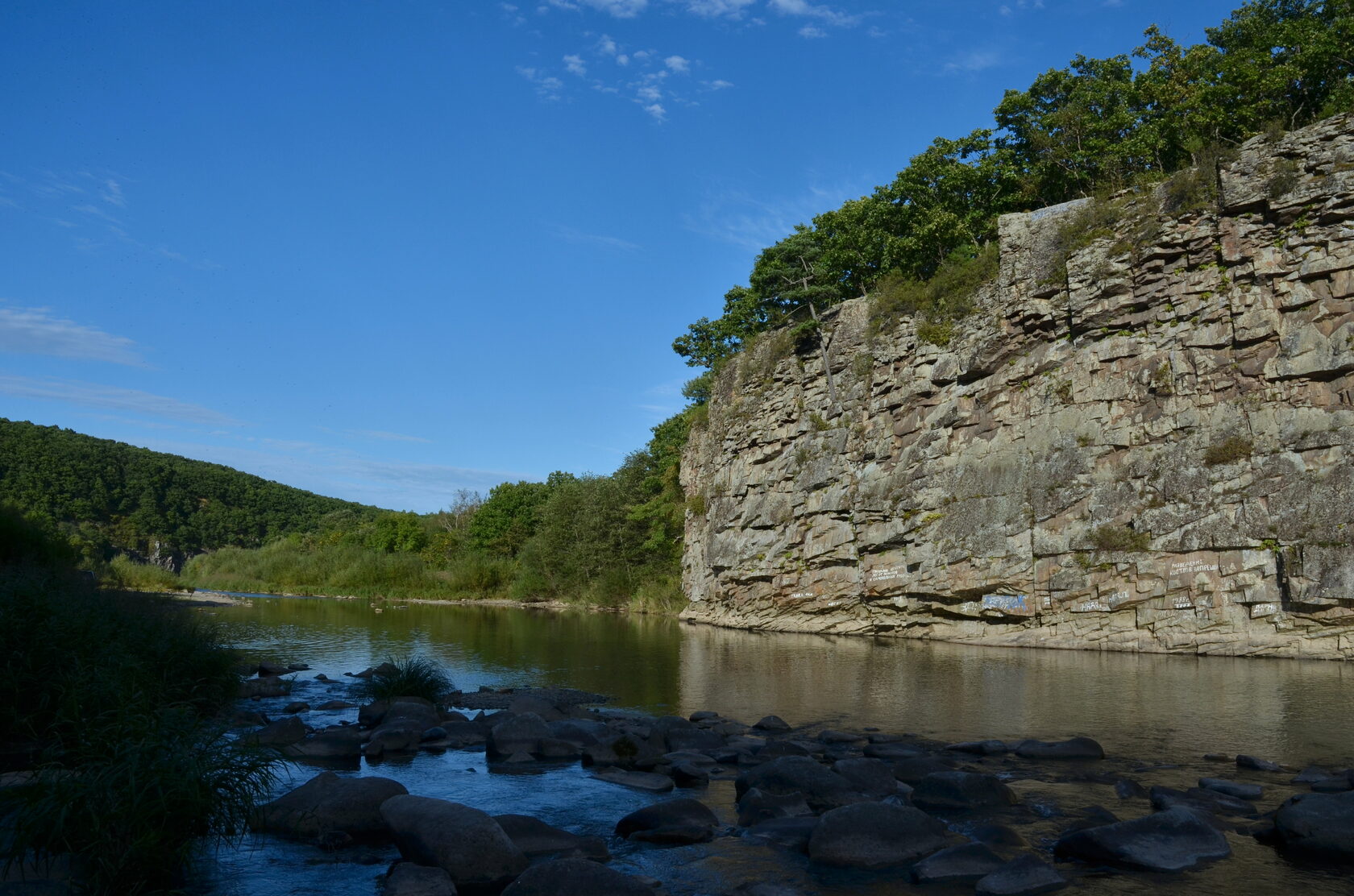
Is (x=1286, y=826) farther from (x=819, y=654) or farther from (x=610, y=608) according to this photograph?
(x=610, y=608)

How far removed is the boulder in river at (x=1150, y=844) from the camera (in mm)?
8633

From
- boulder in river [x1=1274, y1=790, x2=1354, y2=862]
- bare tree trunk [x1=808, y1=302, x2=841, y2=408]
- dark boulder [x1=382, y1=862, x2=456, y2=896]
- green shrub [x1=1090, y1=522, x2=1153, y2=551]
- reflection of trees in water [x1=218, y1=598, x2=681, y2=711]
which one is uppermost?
bare tree trunk [x1=808, y1=302, x2=841, y2=408]

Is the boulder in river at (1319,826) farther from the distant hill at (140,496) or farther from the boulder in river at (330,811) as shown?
the distant hill at (140,496)

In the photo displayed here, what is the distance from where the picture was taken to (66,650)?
12.4 metres

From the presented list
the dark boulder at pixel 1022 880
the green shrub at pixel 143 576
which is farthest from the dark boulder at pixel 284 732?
the green shrub at pixel 143 576

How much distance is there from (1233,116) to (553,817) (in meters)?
39.9

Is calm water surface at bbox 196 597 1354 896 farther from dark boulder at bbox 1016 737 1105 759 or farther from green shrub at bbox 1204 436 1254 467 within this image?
green shrub at bbox 1204 436 1254 467

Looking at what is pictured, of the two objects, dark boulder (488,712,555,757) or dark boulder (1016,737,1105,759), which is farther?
dark boulder (488,712,555,757)

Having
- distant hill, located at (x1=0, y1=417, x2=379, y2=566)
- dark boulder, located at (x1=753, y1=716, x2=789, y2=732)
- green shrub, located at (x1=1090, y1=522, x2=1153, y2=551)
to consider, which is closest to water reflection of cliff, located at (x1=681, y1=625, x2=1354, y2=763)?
dark boulder, located at (x1=753, y1=716, x2=789, y2=732)

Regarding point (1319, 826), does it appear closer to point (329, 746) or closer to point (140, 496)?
point (329, 746)

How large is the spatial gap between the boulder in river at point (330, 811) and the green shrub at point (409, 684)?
29.7 feet

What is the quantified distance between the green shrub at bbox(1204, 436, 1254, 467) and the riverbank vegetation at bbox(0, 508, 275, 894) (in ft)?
100

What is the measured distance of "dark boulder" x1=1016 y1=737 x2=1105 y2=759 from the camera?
1398cm

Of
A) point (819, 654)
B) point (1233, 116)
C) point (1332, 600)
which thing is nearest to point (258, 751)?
point (819, 654)
